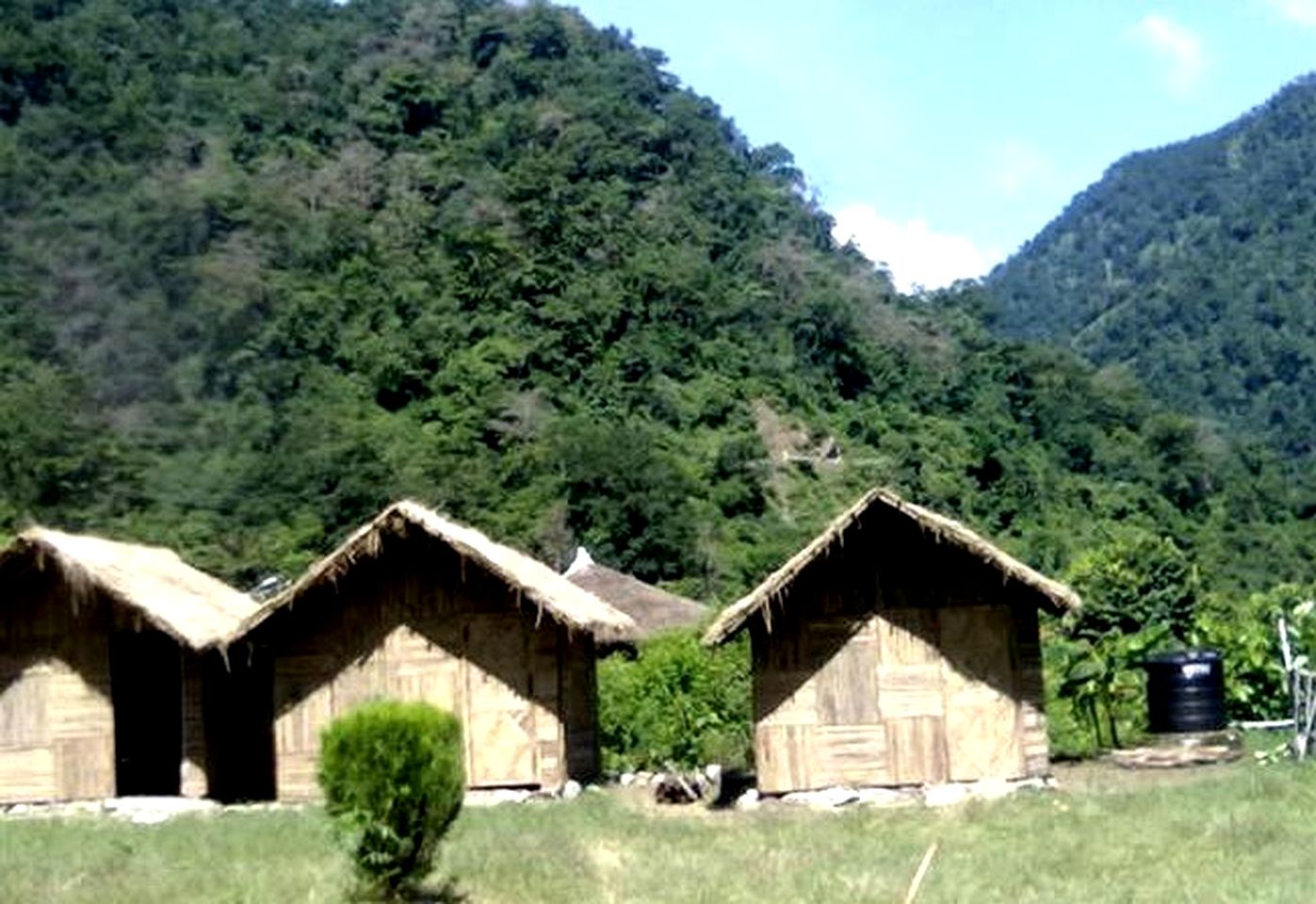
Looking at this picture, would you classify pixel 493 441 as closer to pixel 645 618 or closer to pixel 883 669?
pixel 645 618

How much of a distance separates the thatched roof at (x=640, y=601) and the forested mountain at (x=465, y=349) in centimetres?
790

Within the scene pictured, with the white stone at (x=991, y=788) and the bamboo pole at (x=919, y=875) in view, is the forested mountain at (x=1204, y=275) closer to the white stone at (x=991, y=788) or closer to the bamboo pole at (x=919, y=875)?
the white stone at (x=991, y=788)

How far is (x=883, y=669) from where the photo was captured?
22.3 metres

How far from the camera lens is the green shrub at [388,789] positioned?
1491 cm

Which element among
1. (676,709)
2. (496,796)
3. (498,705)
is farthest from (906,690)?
(676,709)

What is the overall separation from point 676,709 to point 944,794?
23.7ft

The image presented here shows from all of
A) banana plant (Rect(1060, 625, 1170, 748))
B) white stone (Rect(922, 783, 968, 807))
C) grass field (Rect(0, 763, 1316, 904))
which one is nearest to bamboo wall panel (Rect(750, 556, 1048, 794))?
white stone (Rect(922, 783, 968, 807))

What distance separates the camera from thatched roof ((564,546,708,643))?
40094mm

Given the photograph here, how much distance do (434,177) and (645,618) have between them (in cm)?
3987

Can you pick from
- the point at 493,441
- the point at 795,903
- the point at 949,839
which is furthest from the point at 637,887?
the point at 493,441

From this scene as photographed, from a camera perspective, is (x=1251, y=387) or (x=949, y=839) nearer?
(x=949, y=839)

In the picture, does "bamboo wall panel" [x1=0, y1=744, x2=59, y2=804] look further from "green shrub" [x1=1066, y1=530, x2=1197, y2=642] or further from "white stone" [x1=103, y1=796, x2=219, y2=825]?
"green shrub" [x1=1066, y1=530, x2=1197, y2=642]

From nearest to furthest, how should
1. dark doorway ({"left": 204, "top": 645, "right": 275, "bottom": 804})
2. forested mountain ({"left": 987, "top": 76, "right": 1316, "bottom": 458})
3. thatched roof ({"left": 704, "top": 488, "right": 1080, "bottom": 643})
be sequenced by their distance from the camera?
thatched roof ({"left": 704, "top": 488, "right": 1080, "bottom": 643}), dark doorway ({"left": 204, "top": 645, "right": 275, "bottom": 804}), forested mountain ({"left": 987, "top": 76, "right": 1316, "bottom": 458})

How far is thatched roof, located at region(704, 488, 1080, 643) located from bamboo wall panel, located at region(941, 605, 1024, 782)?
0.76 metres
